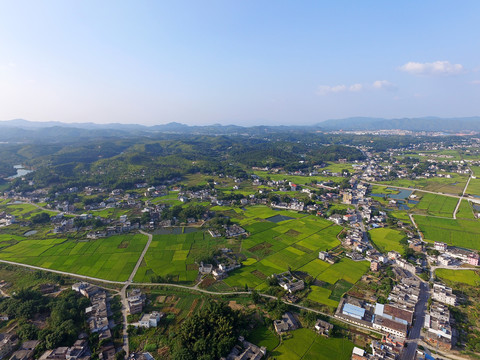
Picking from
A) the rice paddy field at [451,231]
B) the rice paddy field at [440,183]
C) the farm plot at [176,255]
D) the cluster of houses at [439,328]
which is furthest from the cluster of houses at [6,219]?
the rice paddy field at [440,183]

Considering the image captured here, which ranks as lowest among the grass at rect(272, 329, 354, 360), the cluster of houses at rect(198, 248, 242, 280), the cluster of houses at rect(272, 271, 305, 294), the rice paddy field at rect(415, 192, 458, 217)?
the grass at rect(272, 329, 354, 360)

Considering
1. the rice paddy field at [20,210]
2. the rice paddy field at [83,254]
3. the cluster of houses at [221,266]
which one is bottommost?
the rice paddy field at [20,210]

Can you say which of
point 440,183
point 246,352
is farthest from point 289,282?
point 440,183

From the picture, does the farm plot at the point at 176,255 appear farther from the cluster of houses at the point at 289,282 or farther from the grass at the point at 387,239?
the grass at the point at 387,239

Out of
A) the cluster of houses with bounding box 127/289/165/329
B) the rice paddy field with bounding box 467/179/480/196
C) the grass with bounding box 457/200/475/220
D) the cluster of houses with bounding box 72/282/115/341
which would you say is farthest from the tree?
→ the rice paddy field with bounding box 467/179/480/196

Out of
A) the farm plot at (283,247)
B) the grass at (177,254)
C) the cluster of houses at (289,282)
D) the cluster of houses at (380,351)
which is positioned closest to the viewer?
the cluster of houses at (380,351)

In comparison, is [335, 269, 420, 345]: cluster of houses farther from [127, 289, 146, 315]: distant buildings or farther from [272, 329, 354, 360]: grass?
[127, 289, 146, 315]: distant buildings
